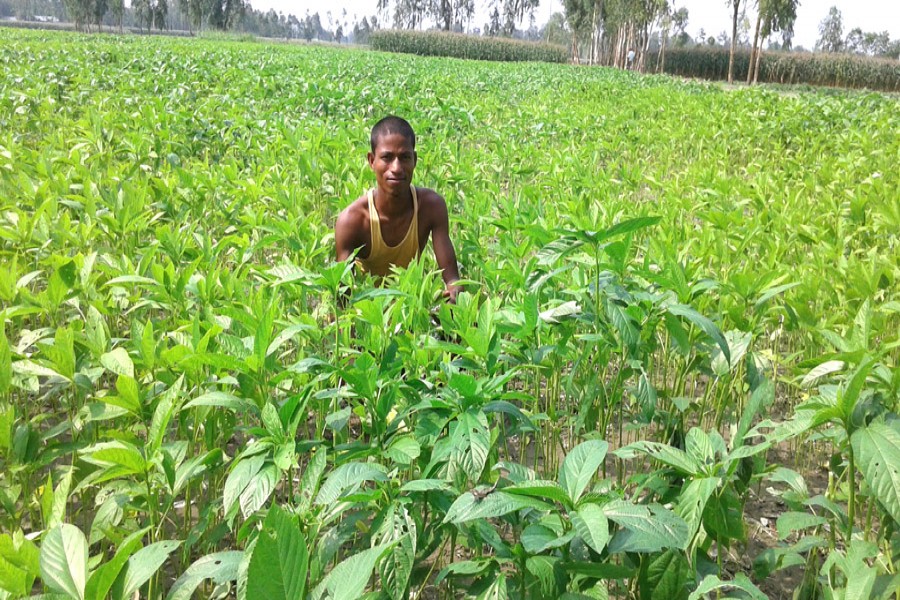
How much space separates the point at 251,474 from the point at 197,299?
1116mm

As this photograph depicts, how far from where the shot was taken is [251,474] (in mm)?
1244

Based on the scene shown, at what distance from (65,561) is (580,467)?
839 millimetres

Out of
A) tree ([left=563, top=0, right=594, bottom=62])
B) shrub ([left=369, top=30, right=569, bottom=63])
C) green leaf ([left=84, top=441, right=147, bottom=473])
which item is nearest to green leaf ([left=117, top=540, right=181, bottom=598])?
green leaf ([left=84, top=441, right=147, bottom=473])

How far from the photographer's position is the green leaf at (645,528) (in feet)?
3.56

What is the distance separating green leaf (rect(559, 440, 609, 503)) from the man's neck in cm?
198

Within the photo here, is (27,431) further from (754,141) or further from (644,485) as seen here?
(754,141)

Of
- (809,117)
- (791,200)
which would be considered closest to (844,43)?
(809,117)

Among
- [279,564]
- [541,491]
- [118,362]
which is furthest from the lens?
[118,362]

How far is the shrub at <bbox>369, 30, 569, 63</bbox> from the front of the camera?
50.6 meters

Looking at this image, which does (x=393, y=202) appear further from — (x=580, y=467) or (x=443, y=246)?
(x=580, y=467)

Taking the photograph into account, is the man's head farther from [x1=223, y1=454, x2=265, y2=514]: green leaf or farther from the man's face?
[x1=223, y1=454, x2=265, y2=514]: green leaf

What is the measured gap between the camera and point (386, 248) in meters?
3.11

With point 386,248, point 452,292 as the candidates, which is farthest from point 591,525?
point 386,248

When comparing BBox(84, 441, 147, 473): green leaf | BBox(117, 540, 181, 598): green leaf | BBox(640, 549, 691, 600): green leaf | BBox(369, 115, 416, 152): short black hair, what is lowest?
BBox(640, 549, 691, 600): green leaf
